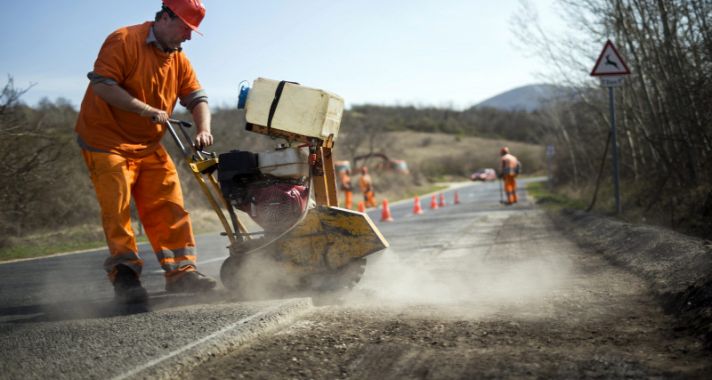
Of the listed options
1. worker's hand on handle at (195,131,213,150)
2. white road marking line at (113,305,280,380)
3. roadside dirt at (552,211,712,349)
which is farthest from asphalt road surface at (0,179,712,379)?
worker's hand on handle at (195,131,213,150)

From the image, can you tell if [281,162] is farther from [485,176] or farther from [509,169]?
[485,176]

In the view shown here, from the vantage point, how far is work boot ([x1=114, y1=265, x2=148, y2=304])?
492 cm

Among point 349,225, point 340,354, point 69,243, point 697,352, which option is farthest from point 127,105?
point 69,243

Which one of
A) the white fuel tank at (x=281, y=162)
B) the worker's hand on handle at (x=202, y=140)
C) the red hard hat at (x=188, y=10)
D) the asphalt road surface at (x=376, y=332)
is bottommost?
the asphalt road surface at (x=376, y=332)

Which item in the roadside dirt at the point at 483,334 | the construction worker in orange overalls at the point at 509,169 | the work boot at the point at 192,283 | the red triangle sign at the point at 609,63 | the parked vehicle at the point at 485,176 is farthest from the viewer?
the parked vehicle at the point at 485,176

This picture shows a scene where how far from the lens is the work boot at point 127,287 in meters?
4.92

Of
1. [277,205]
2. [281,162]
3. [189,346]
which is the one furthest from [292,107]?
[189,346]

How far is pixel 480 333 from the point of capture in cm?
381

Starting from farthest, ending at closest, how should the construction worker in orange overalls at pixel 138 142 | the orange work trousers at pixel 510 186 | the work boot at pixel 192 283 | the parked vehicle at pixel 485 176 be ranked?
1. the parked vehicle at pixel 485 176
2. the orange work trousers at pixel 510 186
3. the work boot at pixel 192 283
4. the construction worker in orange overalls at pixel 138 142

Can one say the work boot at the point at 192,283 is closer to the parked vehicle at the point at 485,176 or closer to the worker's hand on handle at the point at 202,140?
the worker's hand on handle at the point at 202,140

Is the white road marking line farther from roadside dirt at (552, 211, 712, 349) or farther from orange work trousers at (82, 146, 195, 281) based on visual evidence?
roadside dirt at (552, 211, 712, 349)

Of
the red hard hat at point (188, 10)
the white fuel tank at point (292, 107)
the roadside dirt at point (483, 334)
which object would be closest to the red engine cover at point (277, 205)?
the white fuel tank at point (292, 107)

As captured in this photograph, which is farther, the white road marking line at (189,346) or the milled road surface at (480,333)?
the milled road surface at (480,333)

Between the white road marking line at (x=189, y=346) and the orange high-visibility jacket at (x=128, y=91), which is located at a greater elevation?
the orange high-visibility jacket at (x=128, y=91)
